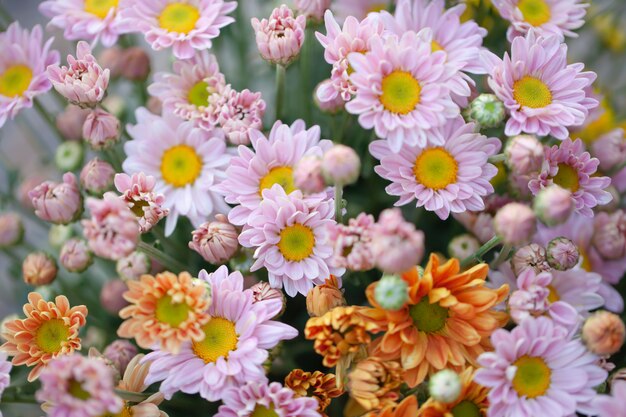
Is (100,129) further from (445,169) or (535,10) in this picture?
(535,10)

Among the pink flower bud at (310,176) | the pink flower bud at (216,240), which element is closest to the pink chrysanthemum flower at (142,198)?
the pink flower bud at (216,240)

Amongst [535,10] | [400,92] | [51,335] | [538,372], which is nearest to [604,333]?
[538,372]

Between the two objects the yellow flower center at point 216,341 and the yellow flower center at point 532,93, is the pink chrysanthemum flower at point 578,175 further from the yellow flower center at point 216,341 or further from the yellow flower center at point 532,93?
the yellow flower center at point 216,341

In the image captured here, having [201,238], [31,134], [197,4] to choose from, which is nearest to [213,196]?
[201,238]

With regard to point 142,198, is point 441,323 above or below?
below

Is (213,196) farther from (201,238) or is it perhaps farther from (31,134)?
(31,134)

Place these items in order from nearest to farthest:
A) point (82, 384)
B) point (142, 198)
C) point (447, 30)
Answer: point (82, 384), point (142, 198), point (447, 30)

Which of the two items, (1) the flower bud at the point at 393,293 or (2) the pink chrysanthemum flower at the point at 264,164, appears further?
(2) the pink chrysanthemum flower at the point at 264,164

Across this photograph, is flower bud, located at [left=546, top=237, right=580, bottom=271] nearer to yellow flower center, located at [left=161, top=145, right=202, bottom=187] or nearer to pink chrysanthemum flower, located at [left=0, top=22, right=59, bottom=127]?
yellow flower center, located at [left=161, top=145, right=202, bottom=187]
